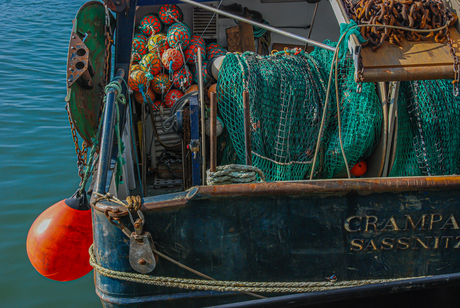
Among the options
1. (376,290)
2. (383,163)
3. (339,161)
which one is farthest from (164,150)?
(376,290)

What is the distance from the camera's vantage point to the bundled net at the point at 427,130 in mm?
3408

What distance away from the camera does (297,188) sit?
2584 mm

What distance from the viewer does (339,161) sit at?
3.56 meters

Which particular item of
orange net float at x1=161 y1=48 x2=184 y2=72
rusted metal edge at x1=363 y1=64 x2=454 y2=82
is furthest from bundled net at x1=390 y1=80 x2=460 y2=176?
orange net float at x1=161 y1=48 x2=184 y2=72

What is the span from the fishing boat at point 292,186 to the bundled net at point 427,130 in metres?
0.01

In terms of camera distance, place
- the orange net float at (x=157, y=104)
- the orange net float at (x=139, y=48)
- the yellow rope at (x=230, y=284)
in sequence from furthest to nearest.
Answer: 1. the orange net float at (x=139, y=48)
2. the orange net float at (x=157, y=104)
3. the yellow rope at (x=230, y=284)

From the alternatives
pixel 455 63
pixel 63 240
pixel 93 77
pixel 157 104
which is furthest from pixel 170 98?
pixel 455 63

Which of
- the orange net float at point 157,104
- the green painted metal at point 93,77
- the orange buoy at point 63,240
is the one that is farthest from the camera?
the orange net float at point 157,104

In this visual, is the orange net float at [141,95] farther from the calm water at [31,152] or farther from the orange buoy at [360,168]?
the orange buoy at [360,168]

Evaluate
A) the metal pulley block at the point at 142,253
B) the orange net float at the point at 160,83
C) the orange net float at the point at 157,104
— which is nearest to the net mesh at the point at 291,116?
the metal pulley block at the point at 142,253

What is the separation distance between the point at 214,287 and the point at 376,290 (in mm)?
1175

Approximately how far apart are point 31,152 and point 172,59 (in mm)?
3591

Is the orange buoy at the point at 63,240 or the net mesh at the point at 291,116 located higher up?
the net mesh at the point at 291,116

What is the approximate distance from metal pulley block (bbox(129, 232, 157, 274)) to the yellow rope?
0.08m
